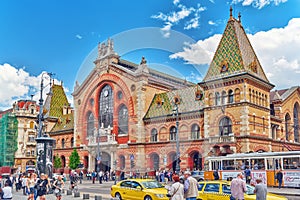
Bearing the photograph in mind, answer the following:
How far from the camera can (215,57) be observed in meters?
45.5

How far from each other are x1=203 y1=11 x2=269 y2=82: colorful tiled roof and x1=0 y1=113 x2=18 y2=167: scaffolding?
4714 cm

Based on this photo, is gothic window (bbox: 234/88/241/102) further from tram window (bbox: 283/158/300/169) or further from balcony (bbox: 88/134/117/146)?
balcony (bbox: 88/134/117/146)

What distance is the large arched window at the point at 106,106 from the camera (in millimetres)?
57287

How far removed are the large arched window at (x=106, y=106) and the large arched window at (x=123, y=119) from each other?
Result: 6.47 ft

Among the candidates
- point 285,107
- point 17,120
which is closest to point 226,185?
point 285,107

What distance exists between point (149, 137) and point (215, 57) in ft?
47.4

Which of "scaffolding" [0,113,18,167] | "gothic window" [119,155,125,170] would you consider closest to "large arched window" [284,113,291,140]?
"gothic window" [119,155,125,170]

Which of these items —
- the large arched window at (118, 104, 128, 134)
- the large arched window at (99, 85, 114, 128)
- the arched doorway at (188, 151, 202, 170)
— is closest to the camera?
the arched doorway at (188, 151, 202, 170)

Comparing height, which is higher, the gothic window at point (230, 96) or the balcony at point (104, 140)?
the gothic window at point (230, 96)

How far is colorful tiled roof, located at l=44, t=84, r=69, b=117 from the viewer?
261ft

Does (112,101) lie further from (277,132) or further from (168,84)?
(277,132)

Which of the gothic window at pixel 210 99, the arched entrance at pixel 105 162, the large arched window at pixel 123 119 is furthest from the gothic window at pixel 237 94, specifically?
the arched entrance at pixel 105 162

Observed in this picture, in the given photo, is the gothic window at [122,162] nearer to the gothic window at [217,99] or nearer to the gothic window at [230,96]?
the gothic window at [217,99]

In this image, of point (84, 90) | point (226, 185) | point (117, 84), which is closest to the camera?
point (226, 185)
